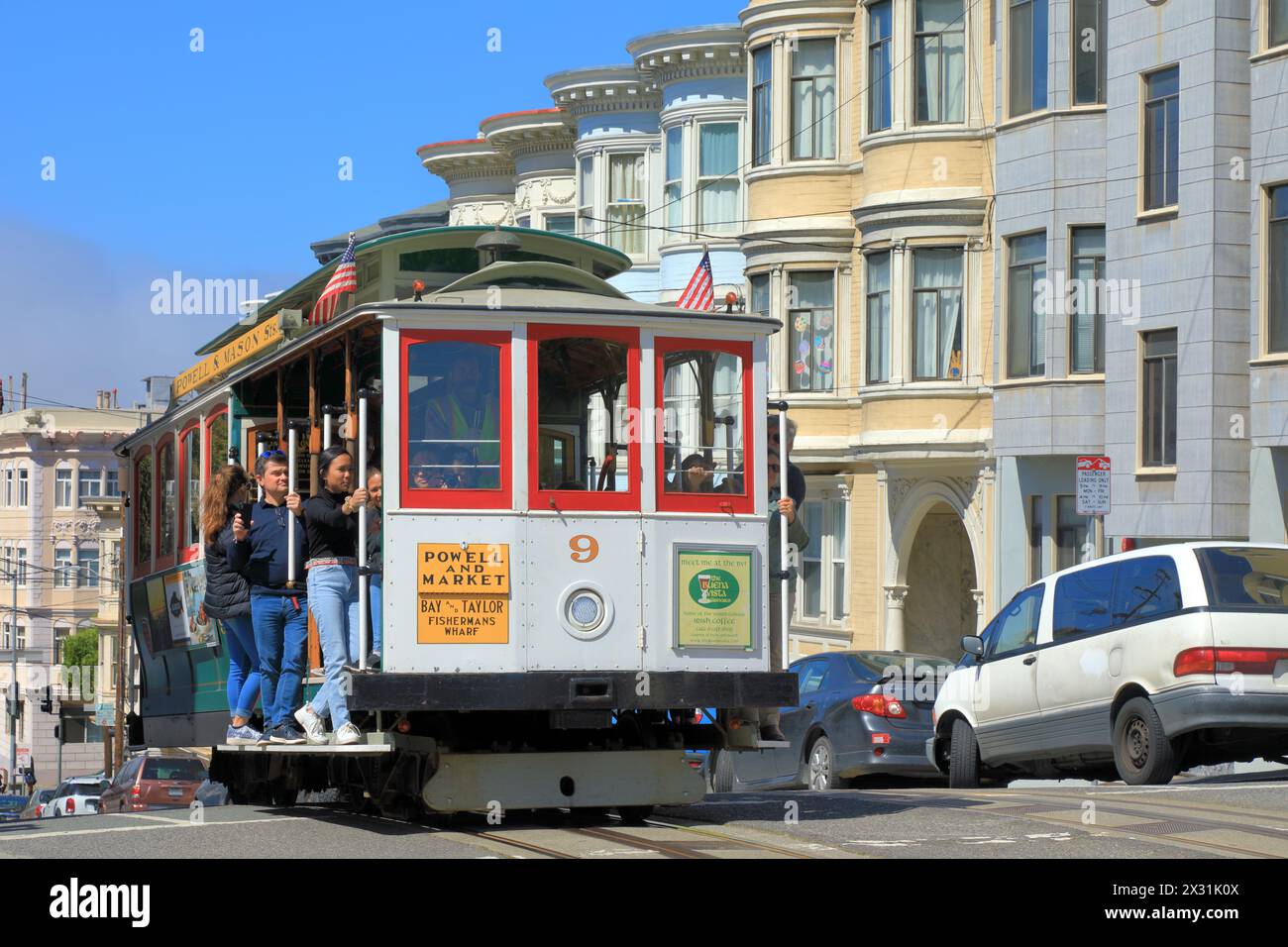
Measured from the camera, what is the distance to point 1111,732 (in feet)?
51.0

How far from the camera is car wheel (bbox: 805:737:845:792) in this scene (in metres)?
18.6

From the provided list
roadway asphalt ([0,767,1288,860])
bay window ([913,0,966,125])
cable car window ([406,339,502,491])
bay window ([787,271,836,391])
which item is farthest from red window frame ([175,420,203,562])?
bay window ([787,271,836,391])

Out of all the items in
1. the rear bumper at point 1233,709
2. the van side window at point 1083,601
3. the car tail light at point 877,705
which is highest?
the van side window at point 1083,601

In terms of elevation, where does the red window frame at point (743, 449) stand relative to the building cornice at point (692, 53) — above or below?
below

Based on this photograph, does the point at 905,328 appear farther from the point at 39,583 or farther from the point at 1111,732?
the point at 39,583

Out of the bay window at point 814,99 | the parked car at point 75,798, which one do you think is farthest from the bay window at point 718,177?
the parked car at point 75,798

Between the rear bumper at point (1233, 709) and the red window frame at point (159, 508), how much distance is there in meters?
8.02

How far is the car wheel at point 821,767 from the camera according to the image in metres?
18.6

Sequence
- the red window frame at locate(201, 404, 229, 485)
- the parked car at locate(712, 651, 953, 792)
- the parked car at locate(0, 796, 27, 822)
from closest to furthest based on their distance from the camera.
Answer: the red window frame at locate(201, 404, 229, 485) < the parked car at locate(712, 651, 953, 792) < the parked car at locate(0, 796, 27, 822)

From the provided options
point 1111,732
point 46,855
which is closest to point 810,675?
point 1111,732

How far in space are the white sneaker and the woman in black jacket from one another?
67cm

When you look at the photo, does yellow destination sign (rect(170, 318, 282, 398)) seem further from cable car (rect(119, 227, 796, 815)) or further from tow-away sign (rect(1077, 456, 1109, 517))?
tow-away sign (rect(1077, 456, 1109, 517))

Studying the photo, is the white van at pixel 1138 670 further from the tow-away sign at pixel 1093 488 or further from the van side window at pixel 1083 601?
the tow-away sign at pixel 1093 488
